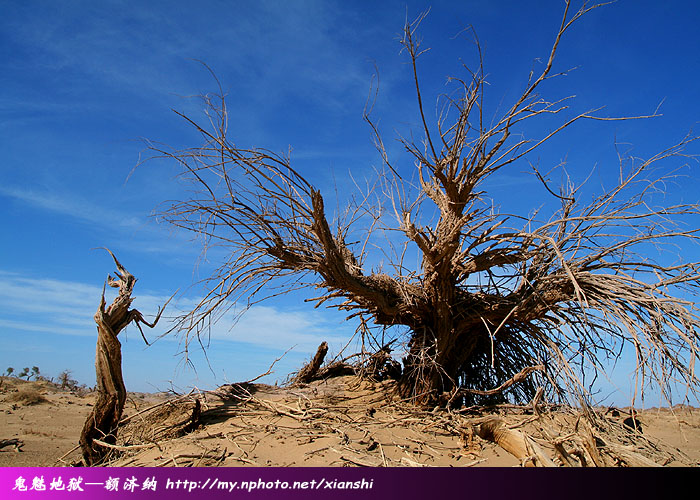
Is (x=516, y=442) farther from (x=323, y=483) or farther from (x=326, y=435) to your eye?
(x=323, y=483)

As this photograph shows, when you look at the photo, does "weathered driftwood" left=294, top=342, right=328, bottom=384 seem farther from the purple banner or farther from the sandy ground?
the purple banner

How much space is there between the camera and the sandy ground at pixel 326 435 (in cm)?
393

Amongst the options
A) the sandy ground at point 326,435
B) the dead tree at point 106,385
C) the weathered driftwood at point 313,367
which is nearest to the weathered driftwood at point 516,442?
the sandy ground at point 326,435

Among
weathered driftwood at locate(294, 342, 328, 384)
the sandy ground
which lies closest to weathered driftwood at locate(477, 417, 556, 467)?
the sandy ground

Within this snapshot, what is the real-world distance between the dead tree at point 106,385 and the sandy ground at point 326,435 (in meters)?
0.21

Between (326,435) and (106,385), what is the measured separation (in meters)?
2.69

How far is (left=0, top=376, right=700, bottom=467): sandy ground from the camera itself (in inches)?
155

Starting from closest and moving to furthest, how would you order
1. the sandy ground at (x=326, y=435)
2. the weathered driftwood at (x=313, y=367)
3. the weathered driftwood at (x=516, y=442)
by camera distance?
the weathered driftwood at (x=516, y=442), the sandy ground at (x=326, y=435), the weathered driftwood at (x=313, y=367)

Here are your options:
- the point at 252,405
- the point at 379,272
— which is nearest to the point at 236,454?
the point at 252,405

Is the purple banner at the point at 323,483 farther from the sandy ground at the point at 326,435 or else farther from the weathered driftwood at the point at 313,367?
the weathered driftwood at the point at 313,367

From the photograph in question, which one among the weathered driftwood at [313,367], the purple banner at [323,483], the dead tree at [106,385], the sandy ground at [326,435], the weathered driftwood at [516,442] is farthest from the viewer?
the weathered driftwood at [313,367]

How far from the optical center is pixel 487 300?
6129 mm

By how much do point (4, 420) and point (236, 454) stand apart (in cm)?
606

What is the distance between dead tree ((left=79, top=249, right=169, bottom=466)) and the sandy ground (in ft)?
0.70
